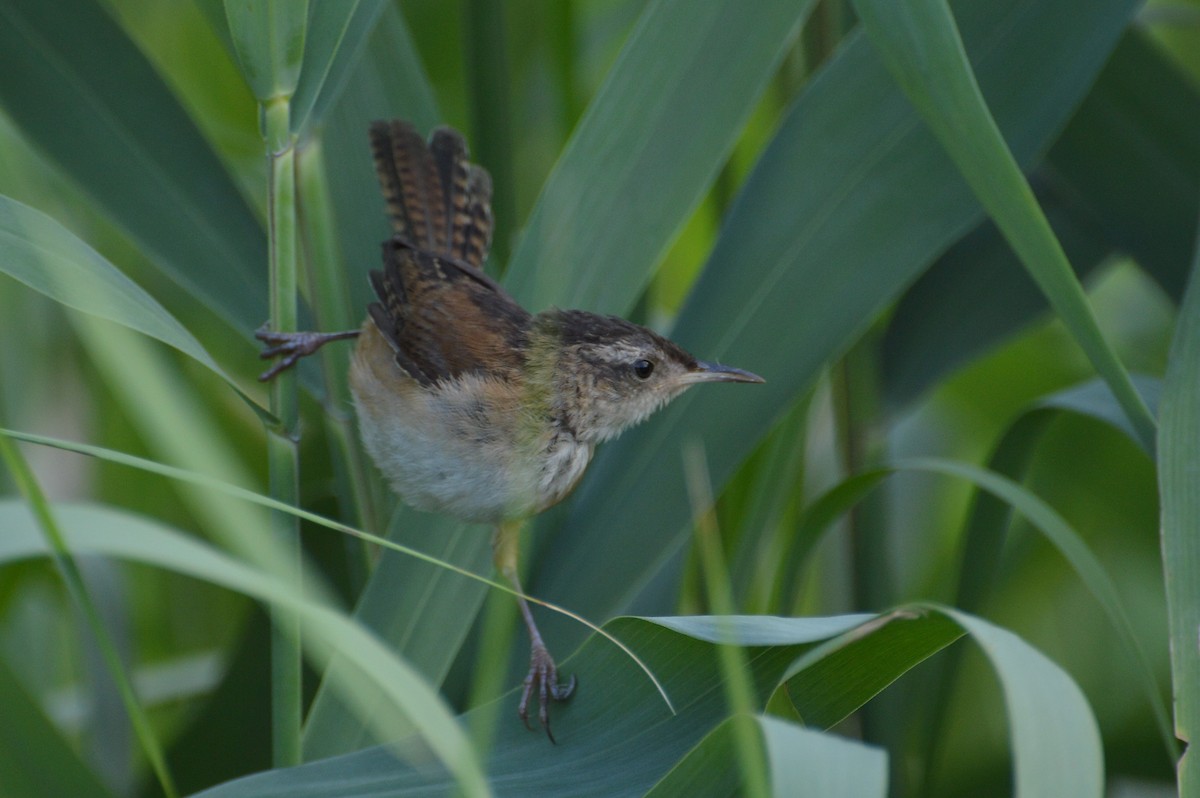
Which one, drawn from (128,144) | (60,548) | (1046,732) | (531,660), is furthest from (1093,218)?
(60,548)

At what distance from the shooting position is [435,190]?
216 cm

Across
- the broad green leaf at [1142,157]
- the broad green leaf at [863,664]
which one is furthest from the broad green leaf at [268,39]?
the broad green leaf at [1142,157]

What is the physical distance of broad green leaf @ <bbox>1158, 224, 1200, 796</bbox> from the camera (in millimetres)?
1129

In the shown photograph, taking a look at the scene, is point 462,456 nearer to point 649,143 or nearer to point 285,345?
point 285,345

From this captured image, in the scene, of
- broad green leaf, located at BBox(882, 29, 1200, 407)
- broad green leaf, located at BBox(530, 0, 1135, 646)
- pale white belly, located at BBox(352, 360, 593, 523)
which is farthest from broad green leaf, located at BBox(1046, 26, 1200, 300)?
pale white belly, located at BBox(352, 360, 593, 523)

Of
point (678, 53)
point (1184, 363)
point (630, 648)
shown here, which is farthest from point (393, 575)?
point (1184, 363)

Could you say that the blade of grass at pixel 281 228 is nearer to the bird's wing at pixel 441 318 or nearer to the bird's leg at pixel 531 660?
the bird's leg at pixel 531 660

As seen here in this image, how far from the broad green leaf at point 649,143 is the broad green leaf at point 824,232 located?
0.38 feet

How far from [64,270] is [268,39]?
364 millimetres

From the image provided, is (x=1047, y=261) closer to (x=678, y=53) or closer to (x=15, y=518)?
(x=678, y=53)

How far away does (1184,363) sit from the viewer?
1332mm

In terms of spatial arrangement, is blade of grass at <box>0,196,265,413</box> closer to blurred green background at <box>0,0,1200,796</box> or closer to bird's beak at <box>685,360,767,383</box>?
blurred green background at <box>0,0,1200,796</box>

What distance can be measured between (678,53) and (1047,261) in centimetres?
64

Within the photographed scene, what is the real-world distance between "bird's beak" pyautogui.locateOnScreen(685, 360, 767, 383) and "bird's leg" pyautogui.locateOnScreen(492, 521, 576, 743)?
362 millimetres
